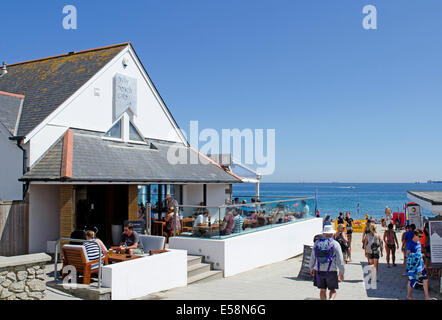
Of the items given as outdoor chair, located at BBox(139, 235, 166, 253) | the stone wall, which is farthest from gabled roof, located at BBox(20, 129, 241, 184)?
the stone wall

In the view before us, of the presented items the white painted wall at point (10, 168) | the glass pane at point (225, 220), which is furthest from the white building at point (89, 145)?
the glass pane at point (225, 220)

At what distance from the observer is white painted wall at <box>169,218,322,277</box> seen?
1292 cm

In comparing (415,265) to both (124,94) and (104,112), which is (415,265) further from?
(124,94)

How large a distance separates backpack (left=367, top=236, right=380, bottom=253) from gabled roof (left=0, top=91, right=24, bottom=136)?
38.1ft

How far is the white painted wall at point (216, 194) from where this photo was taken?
20344mm

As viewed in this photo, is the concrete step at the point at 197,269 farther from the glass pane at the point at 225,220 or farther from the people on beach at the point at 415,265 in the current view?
the people on beach at the point at 415,265

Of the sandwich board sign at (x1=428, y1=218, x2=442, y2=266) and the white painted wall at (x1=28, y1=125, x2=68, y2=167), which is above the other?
the white painted wall at (x1=28, y1=125, x2=68, y2=167)

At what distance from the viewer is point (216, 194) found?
67.5ft

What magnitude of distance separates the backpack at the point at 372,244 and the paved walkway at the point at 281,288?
97 centimetres

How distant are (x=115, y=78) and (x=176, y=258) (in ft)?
27.3

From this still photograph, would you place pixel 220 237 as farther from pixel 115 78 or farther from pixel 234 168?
pixel 234 168

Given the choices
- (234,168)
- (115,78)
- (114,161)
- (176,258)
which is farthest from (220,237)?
(234,168)

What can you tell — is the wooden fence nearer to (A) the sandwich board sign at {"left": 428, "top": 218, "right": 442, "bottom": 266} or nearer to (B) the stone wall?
(B) the stone wall

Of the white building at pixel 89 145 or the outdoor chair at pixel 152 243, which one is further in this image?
the white building at pixel 89 145
